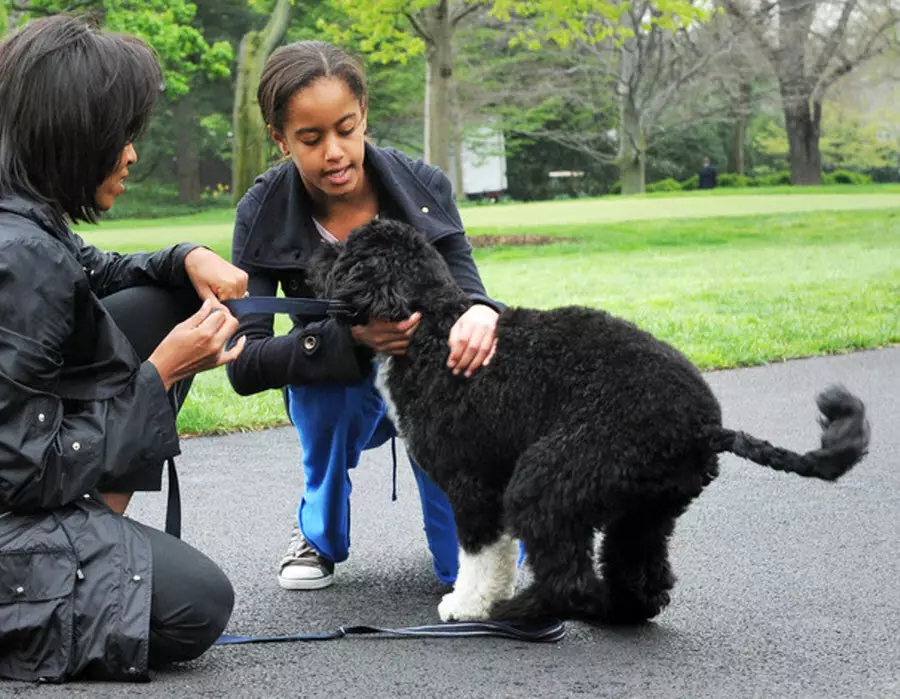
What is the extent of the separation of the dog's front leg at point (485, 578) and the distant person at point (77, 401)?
727mm

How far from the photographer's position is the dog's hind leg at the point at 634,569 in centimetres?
342

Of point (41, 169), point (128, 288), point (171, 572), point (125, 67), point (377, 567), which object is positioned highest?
point (125, 67)

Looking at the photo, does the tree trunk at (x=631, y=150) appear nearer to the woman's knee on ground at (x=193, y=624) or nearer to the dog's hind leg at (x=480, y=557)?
the dog's hind leg at (x=480, y=557)

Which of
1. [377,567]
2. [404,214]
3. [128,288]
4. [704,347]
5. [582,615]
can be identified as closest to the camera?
[582,615]

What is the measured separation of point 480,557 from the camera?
11.5 ft

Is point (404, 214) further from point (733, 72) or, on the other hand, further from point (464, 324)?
point (733, 72)

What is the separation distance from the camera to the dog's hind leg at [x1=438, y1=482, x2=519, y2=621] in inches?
135

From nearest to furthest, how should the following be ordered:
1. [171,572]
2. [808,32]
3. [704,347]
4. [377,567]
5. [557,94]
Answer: [171,572] → [377,567] → [704,347] → [808,32] → [557,94]

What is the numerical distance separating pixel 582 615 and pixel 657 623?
13.0 inches

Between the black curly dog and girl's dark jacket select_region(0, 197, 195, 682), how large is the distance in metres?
0.83

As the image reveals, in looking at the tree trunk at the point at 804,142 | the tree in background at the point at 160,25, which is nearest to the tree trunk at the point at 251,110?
the tree in background at the point at 160,25

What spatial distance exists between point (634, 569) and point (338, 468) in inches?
45.6

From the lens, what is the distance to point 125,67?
3109mm

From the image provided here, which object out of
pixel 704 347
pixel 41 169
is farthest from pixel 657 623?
pixel 704 347
